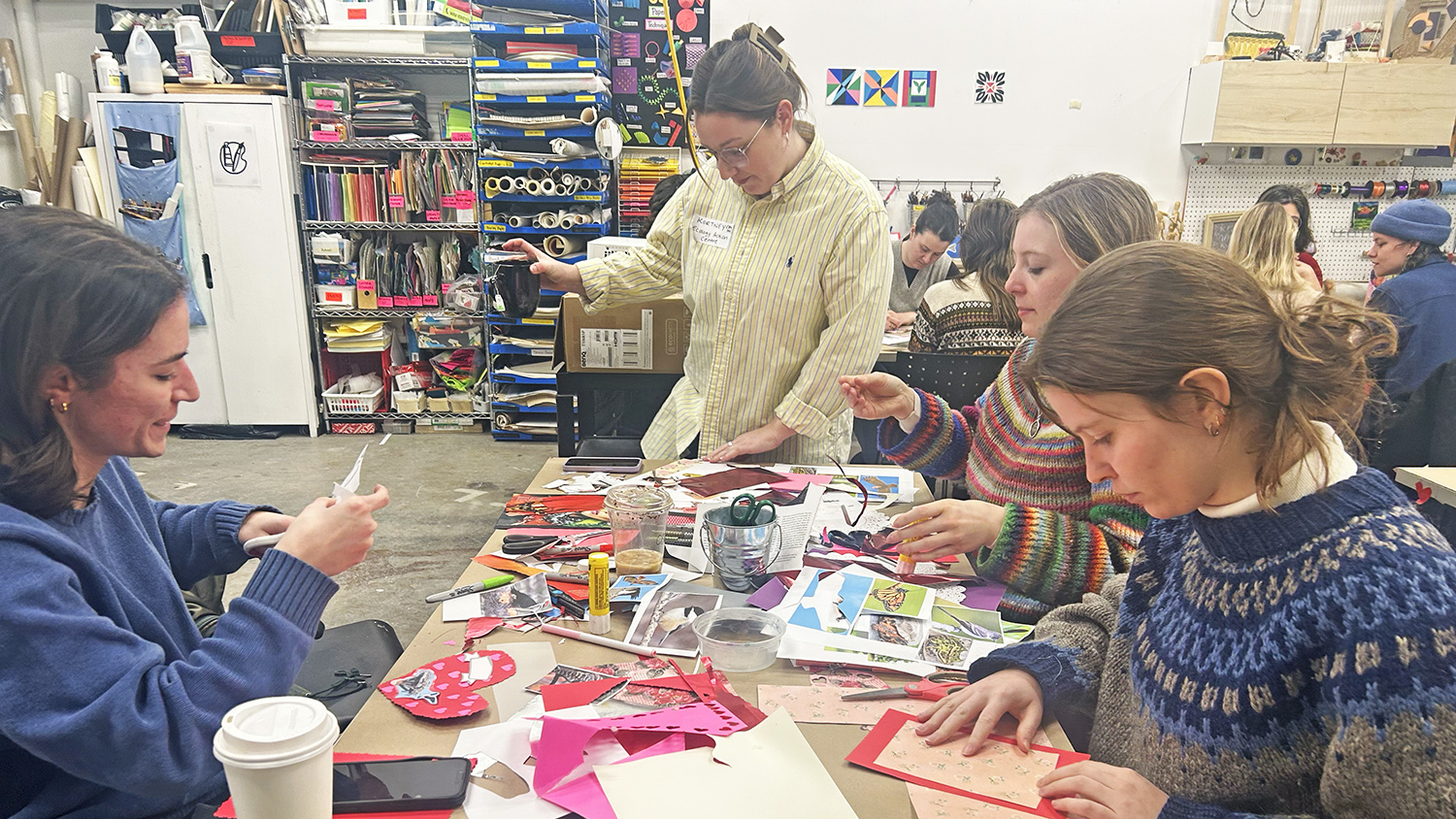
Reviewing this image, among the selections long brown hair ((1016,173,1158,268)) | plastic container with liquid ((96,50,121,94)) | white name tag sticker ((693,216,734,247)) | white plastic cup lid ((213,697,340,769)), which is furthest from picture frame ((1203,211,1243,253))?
plastic container with liquid ((96,50,121,94))

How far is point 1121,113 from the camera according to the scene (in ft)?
17.1

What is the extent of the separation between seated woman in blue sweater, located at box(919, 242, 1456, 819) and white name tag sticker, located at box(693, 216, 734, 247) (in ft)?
4.51

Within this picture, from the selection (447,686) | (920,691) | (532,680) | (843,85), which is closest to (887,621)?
(920,691)

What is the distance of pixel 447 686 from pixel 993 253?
230cm

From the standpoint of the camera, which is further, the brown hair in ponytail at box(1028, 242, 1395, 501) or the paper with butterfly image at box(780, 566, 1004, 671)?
the paper with butterfly image at box(780, 566, 1004, 671)

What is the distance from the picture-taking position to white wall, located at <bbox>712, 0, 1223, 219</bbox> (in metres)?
5.12

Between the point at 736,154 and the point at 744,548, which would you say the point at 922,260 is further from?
the point at 744,548

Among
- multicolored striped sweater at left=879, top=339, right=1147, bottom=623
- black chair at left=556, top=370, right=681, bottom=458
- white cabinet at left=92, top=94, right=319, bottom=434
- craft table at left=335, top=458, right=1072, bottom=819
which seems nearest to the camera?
craft table at left=335, top=458, right=1072, bottom=819

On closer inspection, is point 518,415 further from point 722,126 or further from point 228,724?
point 228,724

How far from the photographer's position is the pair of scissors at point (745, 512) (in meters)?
1.48

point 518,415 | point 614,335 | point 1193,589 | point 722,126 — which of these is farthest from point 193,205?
point 1193,589

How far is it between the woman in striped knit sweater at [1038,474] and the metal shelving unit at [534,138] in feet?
10.6

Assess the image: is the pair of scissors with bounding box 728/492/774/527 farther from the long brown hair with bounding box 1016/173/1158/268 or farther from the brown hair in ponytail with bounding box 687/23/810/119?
the brown hair in ponytail with bounding box 687/23/810/119

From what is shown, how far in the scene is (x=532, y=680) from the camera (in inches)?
47.2
